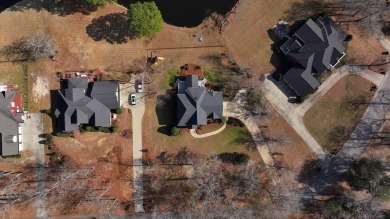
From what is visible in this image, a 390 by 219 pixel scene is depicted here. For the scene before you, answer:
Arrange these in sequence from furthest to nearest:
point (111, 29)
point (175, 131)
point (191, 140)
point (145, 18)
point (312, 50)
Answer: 1. point (111, 29)
2. point (191, 140)
3. point (175, 131)
4. point (312, 50)
5. point (145, 18)

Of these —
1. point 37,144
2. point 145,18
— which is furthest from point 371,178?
point 37,144

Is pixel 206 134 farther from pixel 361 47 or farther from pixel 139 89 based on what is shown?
pixel 361 47

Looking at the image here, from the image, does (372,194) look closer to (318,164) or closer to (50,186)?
(318,164)

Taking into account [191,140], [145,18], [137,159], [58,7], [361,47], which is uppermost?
[58,7]

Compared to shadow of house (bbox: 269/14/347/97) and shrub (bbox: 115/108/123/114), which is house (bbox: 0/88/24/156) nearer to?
shrub (bbox: 115/108/123/114)

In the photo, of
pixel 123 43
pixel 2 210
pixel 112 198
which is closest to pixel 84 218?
pixel 112 198

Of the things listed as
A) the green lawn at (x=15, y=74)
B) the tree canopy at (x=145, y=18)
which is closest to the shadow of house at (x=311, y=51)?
the tree canopy at (x=145, y=18)
